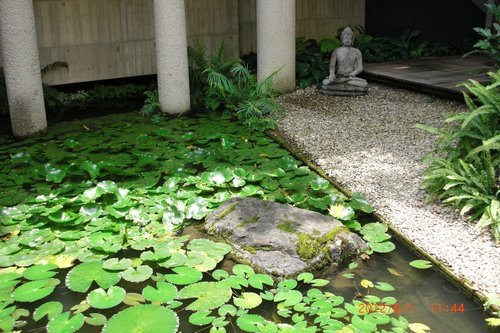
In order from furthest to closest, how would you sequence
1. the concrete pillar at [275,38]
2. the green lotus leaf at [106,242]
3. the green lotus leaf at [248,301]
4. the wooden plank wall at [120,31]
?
the wooden plank wall at [120,31], the concrete pillar at [275,38], the green lotus leaf at [106,242], the green lotus leaf at [248,301]

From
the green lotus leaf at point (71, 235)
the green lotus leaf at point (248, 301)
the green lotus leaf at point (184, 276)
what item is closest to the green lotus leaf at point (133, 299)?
the green lotus leaf at point (184, 276)

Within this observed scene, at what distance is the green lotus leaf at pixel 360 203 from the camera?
5.50 m

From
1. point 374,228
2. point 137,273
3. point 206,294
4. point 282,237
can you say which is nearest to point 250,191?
point 282,237

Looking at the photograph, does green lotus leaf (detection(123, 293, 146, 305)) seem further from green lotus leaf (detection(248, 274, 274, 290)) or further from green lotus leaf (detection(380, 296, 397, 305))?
green lotus leaf (detection(380, 296, 397, 305))

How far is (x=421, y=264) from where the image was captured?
15.2 feet

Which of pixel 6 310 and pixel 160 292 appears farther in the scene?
pixel 160 292

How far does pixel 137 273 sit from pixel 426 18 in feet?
36.8

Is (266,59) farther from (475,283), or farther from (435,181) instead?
(475,283)

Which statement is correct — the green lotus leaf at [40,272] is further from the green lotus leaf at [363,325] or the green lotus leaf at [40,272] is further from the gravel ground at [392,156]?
the gravel ground at [392,156]

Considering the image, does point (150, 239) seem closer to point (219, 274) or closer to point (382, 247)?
point (219, 274)

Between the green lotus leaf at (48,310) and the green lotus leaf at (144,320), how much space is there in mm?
467

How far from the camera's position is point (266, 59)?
9.80 metres

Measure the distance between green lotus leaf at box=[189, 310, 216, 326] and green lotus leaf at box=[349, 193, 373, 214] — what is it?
214cm

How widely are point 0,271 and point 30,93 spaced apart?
4221mm
